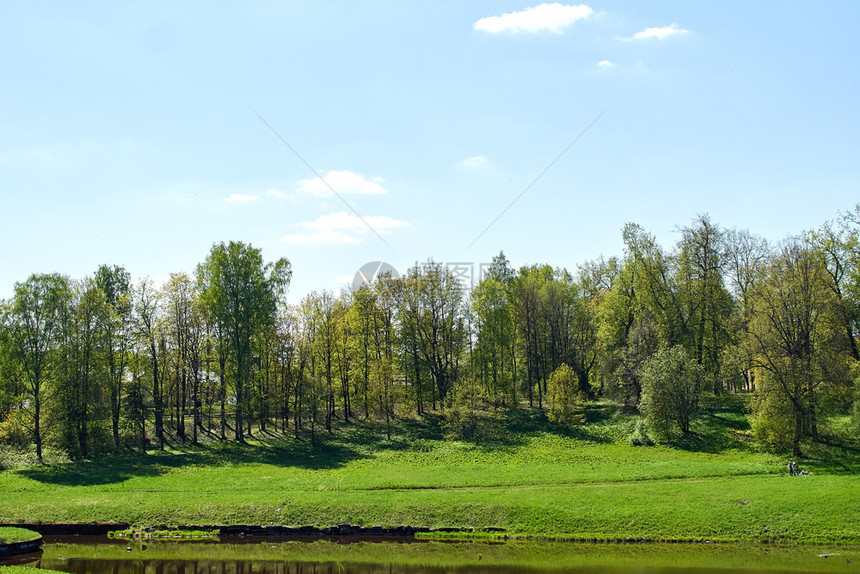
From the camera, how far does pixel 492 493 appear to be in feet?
111

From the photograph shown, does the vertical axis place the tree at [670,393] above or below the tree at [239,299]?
below

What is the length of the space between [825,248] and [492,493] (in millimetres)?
39310

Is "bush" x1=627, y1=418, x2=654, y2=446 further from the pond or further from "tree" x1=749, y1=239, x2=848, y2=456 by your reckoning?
the pond

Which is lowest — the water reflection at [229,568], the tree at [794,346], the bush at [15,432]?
the water reflection at [229,568]

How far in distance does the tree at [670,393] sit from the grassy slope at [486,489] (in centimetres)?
203

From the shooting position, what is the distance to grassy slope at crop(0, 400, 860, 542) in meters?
29.1

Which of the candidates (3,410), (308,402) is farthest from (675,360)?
(3,410)

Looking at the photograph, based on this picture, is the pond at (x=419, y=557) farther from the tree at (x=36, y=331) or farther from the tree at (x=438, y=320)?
the tree at (x=438, y=320)

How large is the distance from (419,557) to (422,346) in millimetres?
37090

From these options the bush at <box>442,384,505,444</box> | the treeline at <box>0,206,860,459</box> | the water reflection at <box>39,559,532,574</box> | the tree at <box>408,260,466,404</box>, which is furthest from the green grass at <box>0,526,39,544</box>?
the tree at <box>408,260,466,404</box>

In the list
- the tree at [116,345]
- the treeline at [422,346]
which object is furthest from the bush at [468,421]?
the tree at [116,345]

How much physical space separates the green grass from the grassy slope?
297 centimetres

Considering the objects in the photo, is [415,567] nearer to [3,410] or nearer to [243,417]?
[243,417]

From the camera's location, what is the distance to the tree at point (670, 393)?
156 feet
